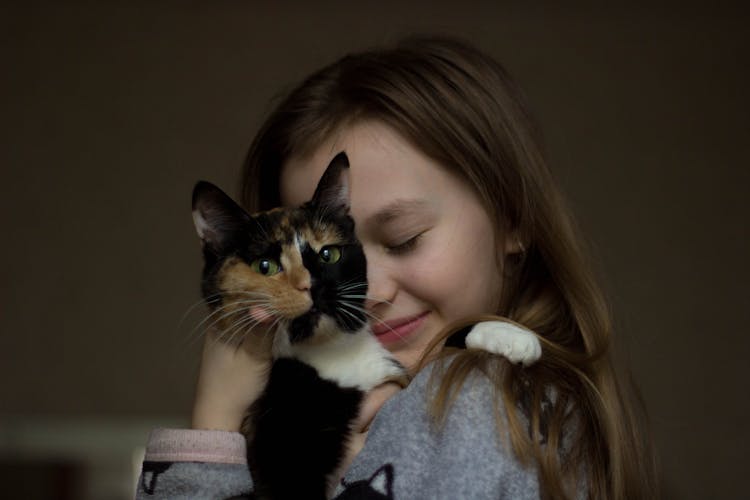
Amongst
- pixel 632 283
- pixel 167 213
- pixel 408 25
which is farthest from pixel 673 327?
pixel 167 213

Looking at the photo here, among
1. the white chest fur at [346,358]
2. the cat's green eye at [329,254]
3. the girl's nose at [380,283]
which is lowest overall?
the white chest fur at [346,358]

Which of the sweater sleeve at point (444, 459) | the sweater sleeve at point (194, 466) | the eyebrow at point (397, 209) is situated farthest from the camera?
the eyebrow at point (397, 209)

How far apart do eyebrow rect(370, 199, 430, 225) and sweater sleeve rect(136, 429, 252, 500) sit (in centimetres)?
37

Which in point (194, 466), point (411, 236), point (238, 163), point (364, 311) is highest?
point (411, 236)

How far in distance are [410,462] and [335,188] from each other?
42 centimetres

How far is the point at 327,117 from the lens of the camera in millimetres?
1401

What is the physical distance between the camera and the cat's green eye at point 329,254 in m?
1.24

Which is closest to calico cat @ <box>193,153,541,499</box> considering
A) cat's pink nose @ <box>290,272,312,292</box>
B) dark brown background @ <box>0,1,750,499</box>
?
cat's pink nose @ <box>290,272,312,292</box>

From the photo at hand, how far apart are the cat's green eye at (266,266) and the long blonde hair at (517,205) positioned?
27 cm

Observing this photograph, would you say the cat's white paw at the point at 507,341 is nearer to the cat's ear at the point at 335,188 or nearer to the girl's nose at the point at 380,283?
the girl's nose at the point at 380,283

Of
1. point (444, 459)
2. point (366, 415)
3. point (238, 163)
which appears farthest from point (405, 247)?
point (238, 163)

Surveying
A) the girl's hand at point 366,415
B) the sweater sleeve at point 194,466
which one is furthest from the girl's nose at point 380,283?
the sweater sleeve at point 194,466

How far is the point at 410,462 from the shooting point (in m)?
1.07

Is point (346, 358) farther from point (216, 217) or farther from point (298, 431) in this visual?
point (216, 217)
